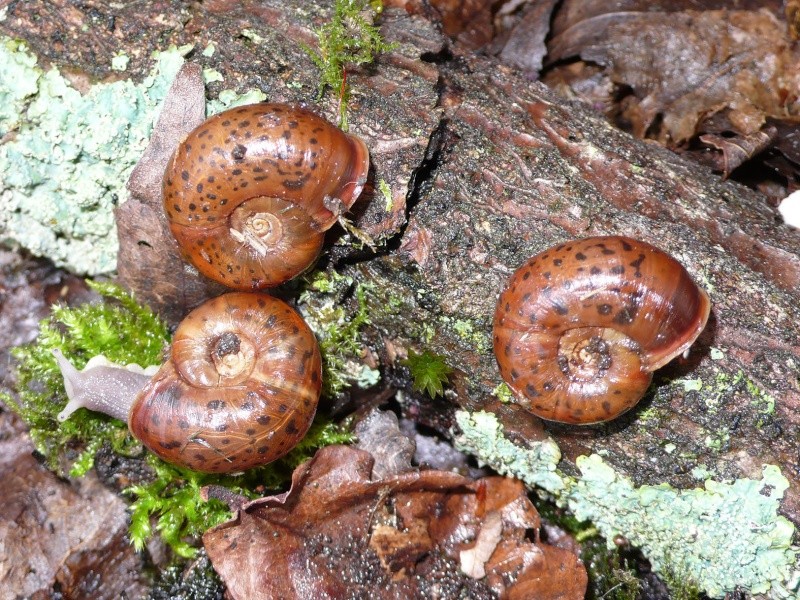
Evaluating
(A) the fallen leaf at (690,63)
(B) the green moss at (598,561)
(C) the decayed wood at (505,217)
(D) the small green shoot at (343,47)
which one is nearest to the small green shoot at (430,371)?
(C) the decayed wood at (505,217)

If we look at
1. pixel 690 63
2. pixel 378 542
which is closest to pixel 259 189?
pixel 378 542

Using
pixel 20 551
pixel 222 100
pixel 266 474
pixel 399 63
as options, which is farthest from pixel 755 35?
pixel 20 551

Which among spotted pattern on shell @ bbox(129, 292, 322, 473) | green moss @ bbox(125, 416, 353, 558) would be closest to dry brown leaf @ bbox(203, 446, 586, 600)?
green moss @ bbox(125, 416, 353, 558)

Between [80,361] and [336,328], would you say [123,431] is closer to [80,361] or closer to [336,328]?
[80,361]

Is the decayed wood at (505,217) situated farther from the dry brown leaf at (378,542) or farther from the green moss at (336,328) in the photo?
the dry brown leaf at (378,542)

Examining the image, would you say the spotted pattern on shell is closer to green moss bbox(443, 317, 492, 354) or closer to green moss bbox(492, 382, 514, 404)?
green moss bbox(443, 317, 492, 354)

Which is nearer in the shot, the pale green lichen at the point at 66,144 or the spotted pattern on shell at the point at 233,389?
the spotted pattern on shell at the point at 233,389
